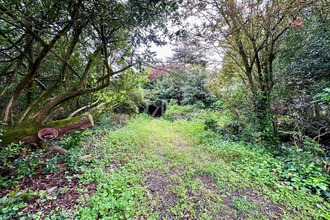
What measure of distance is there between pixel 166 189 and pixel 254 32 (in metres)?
4.49

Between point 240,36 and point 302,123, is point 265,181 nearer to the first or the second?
point 302,123

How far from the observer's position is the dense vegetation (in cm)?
166

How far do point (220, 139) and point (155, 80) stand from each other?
320 inches

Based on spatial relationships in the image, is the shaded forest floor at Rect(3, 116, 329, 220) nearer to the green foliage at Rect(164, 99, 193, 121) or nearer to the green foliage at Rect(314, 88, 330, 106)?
the green foliage at Rect(314, 88, 330, 106)

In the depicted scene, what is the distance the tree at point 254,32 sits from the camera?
2.87 meters

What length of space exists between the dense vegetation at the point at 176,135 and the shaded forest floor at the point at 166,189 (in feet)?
0.06

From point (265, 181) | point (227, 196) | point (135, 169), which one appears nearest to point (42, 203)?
point (135, 169)

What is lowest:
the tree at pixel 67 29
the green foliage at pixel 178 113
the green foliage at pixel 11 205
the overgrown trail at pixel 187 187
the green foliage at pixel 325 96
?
the overgrown trail at pixel 187 187

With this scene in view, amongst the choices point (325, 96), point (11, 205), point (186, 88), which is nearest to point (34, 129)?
point (11, 205)

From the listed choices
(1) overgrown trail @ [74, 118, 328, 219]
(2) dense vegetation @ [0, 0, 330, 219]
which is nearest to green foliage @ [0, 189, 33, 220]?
(2) dense vegetation @ [0, 0, 330, 219]

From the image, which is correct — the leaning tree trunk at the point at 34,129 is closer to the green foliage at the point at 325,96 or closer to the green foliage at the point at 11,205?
the green foliage at the point at 11,205

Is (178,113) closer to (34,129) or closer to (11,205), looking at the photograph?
(34,129)

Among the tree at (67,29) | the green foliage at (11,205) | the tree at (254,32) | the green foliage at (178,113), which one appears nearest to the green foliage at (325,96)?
the tree at (254,32)

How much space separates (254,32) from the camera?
347 cm
